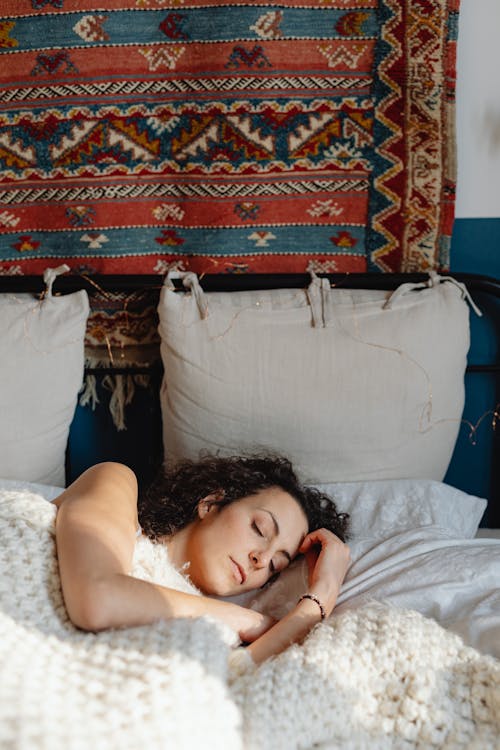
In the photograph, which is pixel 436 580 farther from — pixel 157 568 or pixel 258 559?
pixel 157 568

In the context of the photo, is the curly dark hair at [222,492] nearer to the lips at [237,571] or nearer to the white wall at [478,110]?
the lips at [237,571]

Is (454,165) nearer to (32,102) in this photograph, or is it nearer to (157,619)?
(32,102)

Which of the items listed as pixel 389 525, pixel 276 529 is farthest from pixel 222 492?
pixel 389 525

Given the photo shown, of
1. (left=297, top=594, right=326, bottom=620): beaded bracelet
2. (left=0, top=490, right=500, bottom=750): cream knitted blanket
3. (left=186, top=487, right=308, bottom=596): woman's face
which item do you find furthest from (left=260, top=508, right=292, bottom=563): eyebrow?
(left=0, top=490, right=500, bottom=750): cream knitted blanket

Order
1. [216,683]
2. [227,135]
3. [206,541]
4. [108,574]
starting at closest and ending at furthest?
[216,683]
[108,574]
[206,541]
[227,135]

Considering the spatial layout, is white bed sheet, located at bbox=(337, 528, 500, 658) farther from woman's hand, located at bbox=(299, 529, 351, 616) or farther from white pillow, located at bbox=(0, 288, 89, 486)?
white pillow, located at bbox=(0, 288, 89, 486)

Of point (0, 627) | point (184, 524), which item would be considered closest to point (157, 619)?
point (0, 627)

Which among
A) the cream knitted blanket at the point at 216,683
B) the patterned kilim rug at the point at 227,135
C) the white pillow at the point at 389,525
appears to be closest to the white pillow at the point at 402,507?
the white pillow at the point at 389,525

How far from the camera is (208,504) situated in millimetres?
1412

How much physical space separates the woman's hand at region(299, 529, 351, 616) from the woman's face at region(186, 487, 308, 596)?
3 cm

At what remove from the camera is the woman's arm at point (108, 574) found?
1078 millimetres

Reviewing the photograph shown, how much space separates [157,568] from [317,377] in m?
0.57

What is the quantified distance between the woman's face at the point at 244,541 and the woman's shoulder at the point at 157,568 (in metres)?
0.05

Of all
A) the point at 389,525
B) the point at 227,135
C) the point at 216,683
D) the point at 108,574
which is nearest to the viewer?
the point at 216,683
